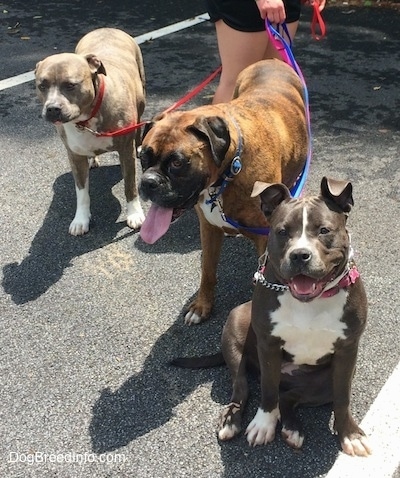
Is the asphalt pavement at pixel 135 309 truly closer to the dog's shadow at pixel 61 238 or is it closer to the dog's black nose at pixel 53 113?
the dog's shadow at pixel 61 238

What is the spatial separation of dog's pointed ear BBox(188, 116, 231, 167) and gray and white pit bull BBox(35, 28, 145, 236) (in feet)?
4.90

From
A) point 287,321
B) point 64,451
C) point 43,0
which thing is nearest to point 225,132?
point 287,321

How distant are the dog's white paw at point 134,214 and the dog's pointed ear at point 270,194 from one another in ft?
6.32

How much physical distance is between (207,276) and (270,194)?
3.43ft

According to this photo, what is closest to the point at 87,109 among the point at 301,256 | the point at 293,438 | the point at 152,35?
the point at 301,256

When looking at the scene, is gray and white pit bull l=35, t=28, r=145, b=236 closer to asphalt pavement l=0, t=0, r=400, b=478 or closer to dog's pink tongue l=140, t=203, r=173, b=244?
asphalt pavement l=0, t=0, r=400, b=478

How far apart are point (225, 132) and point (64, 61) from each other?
5.69ft

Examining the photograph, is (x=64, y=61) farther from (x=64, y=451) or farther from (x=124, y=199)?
(x=64, y=451)

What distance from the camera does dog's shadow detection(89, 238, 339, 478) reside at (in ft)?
Answer: 8.39

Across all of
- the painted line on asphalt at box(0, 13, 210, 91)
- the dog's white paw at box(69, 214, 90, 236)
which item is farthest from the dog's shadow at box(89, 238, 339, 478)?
the painted line on asphalt at box(0, 13, 210, 91)

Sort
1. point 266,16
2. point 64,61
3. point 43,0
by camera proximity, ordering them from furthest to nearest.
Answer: point 43,0
point 64,61
point 266,16

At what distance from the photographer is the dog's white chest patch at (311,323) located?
7.72ft

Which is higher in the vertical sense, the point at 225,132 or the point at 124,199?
the point at 225,132

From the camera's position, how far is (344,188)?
231 cm
